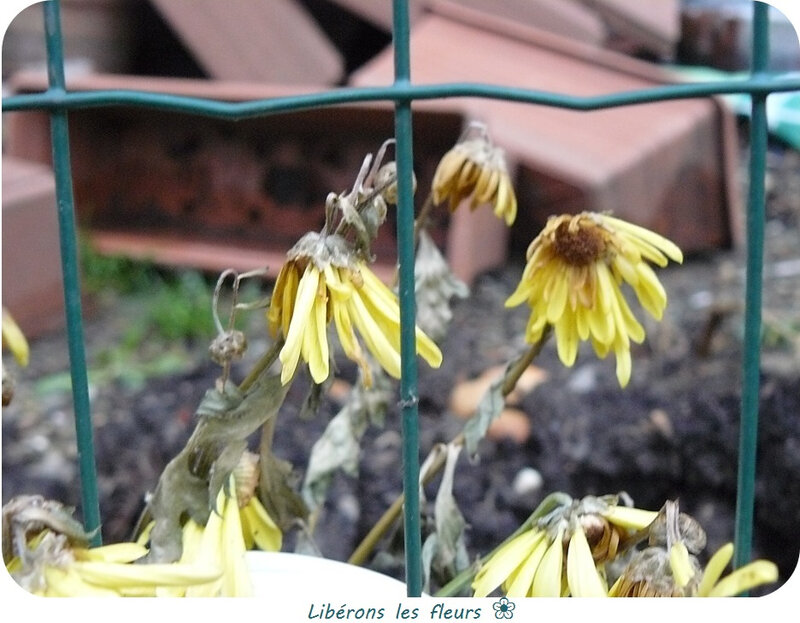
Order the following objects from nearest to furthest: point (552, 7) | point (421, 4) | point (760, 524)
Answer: point (760, 524) → point (421, 4) → point (552, 7)

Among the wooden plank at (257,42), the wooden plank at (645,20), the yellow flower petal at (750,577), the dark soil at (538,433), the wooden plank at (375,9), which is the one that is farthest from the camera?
the wooden plank at (645,20)

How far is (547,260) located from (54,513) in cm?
27

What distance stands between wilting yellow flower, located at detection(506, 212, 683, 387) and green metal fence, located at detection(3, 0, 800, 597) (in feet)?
0.19

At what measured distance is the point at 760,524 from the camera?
40.8 inches

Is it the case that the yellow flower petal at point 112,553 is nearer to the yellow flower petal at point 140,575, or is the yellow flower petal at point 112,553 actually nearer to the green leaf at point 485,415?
the yellow flower petal at point 140,575

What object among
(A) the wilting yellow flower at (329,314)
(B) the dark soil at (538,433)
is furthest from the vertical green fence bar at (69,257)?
(B) the dark soil at (538,433)

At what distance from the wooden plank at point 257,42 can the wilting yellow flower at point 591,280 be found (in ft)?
5.11

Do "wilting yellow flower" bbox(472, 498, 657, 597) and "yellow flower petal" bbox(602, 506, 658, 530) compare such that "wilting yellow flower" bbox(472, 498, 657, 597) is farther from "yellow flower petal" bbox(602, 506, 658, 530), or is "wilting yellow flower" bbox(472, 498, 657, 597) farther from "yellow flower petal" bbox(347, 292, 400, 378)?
"yellow flower petal" bbox(347, 292, 400, 378)

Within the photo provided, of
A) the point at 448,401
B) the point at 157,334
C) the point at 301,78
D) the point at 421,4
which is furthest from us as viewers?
the point at 421,4

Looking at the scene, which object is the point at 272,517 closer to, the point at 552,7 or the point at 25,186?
the point at 25,186

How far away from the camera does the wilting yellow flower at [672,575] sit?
386 millimetres

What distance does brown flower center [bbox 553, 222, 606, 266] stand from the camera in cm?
48

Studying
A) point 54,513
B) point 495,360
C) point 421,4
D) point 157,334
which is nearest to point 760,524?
point 495,360

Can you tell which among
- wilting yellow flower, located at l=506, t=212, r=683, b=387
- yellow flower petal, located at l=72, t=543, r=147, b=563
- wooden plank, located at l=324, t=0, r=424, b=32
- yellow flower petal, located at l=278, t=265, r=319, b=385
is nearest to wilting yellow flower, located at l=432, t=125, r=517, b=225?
wilting yellow flower, located at l=506, t=212, r=683, b=387
